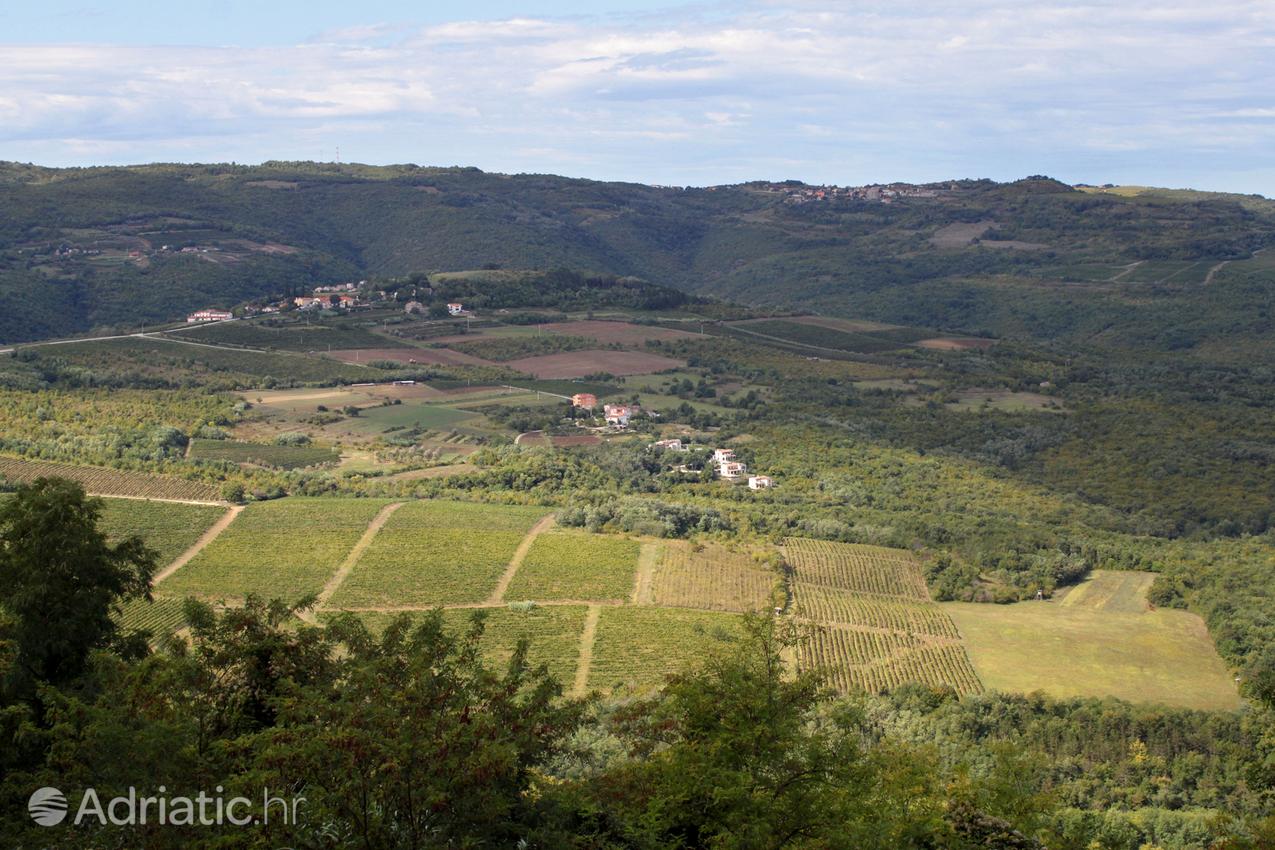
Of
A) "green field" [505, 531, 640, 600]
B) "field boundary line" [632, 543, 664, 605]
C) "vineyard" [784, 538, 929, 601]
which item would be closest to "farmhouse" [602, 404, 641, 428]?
"green field" [505, 531, 640, 600]

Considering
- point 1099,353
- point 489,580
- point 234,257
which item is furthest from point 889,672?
point 234,257

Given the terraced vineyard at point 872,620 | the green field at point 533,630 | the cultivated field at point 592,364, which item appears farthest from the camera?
the cultivated field at point 592,364

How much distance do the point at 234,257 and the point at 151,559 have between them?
132 meters

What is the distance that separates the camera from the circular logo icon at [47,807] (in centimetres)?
1491

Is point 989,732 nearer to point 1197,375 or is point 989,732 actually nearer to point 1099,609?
point 1099,609

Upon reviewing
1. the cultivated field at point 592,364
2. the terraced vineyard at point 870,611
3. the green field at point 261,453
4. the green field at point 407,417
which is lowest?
the terraced vineyard at point 870,611

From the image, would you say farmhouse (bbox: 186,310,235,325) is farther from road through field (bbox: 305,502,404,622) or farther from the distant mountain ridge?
road through field (bbox: 305,502,404,622)

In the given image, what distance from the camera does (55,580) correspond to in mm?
21453

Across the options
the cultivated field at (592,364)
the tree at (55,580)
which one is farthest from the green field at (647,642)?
the cultivated field at (592,364)

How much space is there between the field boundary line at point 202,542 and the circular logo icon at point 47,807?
108 feet

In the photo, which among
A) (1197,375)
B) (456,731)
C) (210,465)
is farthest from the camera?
(1197,375)

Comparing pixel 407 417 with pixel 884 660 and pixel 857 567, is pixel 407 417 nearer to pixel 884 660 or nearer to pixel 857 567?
pixel 857 567

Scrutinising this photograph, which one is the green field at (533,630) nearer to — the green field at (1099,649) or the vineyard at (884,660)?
the vineyard at (884,660)

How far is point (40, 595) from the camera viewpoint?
21.2 metres
